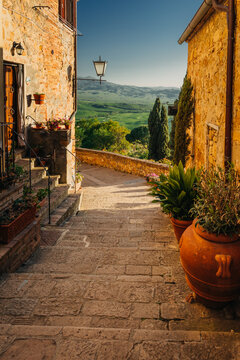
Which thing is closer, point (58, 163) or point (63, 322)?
point (63, 322)

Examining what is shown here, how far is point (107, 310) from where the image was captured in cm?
284

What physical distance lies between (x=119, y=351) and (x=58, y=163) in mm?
6759

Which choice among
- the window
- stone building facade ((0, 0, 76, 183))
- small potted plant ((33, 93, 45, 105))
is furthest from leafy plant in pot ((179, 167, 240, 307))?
the window

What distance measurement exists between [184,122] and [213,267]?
5.69 meters

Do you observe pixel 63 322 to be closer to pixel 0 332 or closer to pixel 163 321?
pixel 0 332

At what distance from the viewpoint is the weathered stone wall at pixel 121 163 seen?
13659 millimetres

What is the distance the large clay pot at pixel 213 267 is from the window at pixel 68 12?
9.73 meters

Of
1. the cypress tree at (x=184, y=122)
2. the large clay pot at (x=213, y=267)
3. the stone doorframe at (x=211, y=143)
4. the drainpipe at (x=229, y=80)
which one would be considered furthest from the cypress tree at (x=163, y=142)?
the large clay pot at (x=213, y=267)

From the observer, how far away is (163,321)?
2691mm

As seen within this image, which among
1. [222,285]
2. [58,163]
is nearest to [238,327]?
[222,285]

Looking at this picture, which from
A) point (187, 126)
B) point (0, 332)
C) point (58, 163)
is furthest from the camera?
point (58, 163)

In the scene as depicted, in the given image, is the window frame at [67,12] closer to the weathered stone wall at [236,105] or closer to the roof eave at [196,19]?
the roof eave at [196,19]

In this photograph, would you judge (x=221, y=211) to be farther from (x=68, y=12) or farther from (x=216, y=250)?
(x=68, y=12)

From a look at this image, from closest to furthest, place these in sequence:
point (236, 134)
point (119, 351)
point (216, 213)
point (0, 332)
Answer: point (119, 351) → point (0, 332) → point (216, 213) → point (236, 134)
